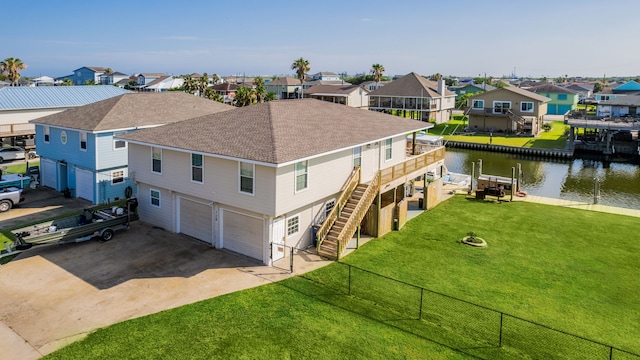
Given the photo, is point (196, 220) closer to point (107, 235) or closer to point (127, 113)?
point (107, 235)

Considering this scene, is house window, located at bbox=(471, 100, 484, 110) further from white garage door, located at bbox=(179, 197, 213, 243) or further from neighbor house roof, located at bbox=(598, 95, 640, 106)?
white garage door, located at bbox=(179, 197, 213, 243)

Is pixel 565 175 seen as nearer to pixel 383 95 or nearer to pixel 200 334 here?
pixel 383 95

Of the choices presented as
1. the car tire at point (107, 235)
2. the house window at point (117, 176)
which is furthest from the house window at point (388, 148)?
the house window at point (117, 176)

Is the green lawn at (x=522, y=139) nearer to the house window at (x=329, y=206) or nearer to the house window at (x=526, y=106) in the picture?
the house window at (x=526, y=106)

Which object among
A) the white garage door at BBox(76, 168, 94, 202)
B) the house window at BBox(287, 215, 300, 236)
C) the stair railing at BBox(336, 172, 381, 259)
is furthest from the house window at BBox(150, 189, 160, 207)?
the stair railing at BBox(336, 172, 381, 259)

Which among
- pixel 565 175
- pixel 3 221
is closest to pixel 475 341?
pixel 3 221

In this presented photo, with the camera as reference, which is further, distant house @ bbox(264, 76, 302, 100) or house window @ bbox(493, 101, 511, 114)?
distant house @ bbox(264, 76, 302, 100)
